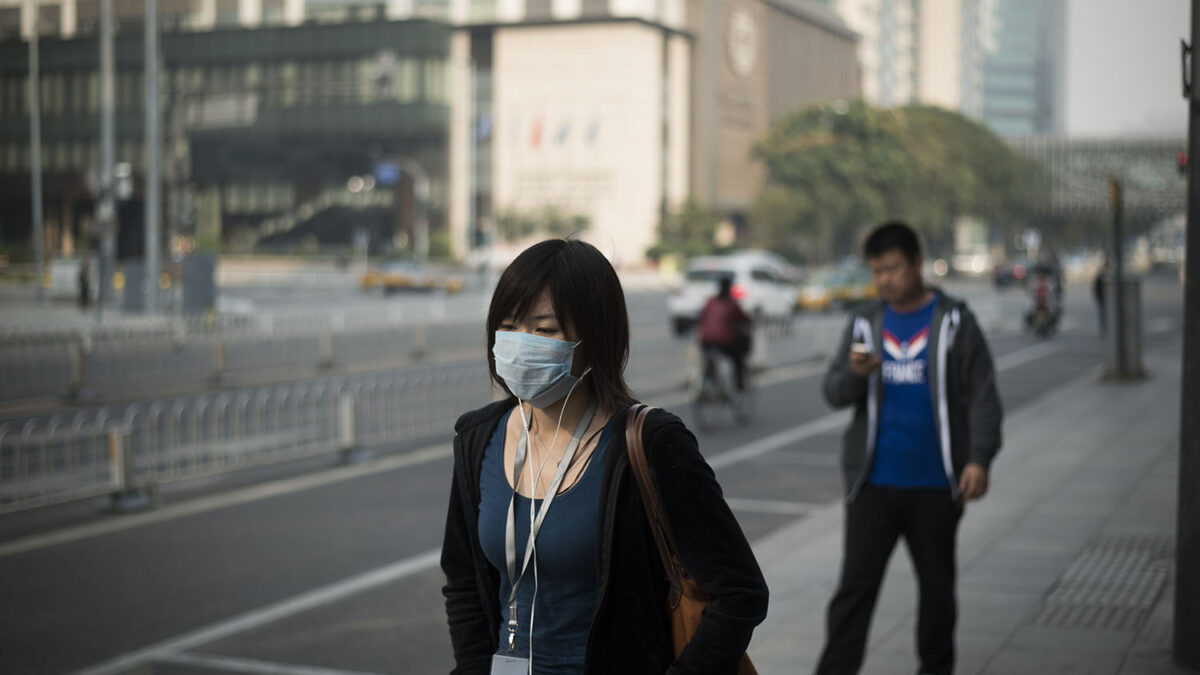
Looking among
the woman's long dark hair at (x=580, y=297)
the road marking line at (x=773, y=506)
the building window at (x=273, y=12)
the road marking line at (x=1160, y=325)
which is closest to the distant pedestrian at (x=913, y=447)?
the woman's long dark hair at (x=580, y=297)

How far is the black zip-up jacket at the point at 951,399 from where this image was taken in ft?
16.6

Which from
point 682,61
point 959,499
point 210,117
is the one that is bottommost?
point 959,499

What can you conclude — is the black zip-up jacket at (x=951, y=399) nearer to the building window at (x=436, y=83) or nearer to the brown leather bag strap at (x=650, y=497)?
the brown leather bag strap at (x=650, y=497)

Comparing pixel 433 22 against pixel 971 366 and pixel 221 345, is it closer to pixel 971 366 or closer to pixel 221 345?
pixel 221 345

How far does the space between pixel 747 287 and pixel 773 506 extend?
27204 mm

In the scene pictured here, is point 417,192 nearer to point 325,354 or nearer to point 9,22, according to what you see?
point 9,22

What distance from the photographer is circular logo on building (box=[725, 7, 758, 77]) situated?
314ft

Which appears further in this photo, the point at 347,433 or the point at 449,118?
the point at 449,118

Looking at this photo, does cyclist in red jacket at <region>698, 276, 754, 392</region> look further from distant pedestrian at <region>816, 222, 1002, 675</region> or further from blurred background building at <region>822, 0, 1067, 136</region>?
blurred background building at <region>822, 0, 1067, 136</region>

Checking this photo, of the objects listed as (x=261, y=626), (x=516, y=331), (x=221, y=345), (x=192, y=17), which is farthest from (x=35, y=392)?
(x=192, y=17)

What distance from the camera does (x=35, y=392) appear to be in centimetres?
1856

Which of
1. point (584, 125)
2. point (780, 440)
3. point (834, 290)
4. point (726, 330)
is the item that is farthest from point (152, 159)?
point (584, 125)

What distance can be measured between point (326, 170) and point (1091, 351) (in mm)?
67291

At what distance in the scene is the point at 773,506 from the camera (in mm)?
10562
